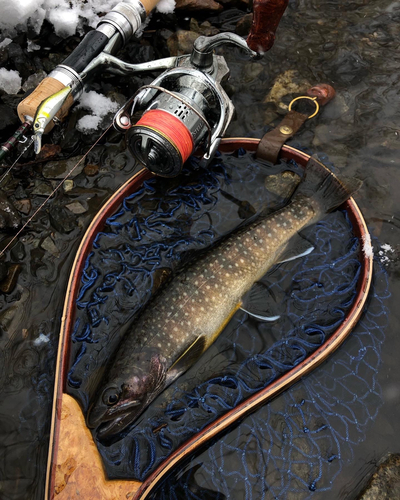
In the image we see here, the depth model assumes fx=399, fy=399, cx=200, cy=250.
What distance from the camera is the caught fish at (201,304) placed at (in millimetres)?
2586

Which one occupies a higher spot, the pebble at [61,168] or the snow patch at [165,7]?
the snow patch at [165,7]

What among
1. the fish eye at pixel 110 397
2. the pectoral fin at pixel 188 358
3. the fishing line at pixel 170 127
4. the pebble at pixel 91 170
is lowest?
the pectoral fin at pixel 188 358

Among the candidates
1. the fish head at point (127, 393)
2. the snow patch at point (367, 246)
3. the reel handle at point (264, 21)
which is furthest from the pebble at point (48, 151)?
the snow patch at point (367, 246)

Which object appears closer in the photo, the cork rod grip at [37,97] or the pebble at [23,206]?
the cork rod grip at [37,97]

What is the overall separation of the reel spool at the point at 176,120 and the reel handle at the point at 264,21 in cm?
42

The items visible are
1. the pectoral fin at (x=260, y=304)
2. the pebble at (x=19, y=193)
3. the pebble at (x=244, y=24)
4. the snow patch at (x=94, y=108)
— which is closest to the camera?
the pectoral fin at (x=260, y=304)

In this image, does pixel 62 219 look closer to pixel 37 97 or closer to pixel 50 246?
pixel 50 246

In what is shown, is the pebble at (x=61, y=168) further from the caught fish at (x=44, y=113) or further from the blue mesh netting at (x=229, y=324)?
the caught fish at (x=44, y=113)

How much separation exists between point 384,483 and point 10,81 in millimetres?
4576

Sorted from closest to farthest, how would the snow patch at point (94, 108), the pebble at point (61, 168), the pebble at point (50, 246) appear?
1. the pebble at point (50, 246)
2. the pebble at point (61, 168)
3. the snow patch at point (94, 108)

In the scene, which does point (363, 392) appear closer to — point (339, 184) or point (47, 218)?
point (339, 184)

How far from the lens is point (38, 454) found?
2568 mm

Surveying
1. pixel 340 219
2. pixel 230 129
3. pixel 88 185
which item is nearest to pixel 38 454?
pixel 88 185

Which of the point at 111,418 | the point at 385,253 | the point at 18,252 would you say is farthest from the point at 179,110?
the point at 111,418
